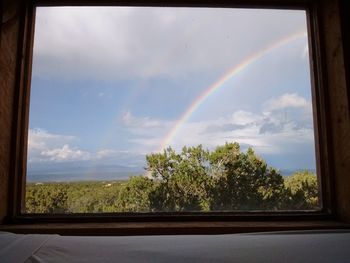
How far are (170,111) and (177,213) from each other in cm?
53

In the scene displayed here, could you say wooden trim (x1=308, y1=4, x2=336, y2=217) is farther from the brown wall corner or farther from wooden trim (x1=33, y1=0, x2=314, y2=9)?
the brown wall corner

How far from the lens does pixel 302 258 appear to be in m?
0.68

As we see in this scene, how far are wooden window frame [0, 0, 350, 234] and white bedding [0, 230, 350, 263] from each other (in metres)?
0.49

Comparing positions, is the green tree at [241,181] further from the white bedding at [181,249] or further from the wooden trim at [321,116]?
the white bedding at [181,249]

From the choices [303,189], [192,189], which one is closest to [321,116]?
[303,189]

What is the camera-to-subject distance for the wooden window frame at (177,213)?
4.29 feet

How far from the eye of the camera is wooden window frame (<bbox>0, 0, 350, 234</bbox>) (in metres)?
1.31

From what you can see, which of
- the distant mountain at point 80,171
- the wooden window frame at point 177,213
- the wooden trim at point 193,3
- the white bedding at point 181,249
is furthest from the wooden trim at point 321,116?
the distant mountain at point 80,171

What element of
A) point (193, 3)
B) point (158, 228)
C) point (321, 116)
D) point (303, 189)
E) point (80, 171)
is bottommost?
point (158, 228)

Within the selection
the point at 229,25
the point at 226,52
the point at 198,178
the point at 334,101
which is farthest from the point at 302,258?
the point at 229,25

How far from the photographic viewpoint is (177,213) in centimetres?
146

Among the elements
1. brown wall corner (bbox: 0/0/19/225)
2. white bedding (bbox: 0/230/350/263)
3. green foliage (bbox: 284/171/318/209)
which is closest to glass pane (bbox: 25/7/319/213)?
green foliage (bbox: 284/171/318/209)

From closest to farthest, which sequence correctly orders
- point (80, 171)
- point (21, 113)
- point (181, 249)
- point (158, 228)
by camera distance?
1. point (181, 249)
2. point (158, 228)
3. point (21, 113)
4. point (80, 171)

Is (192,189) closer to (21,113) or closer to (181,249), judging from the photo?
(181,249)
